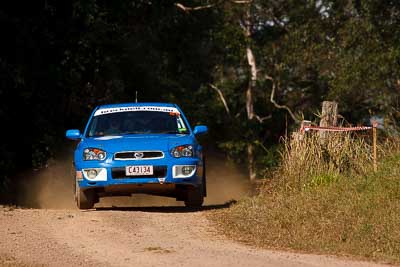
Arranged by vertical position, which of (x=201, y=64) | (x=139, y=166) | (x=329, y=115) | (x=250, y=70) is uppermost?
(x=201, y=64)

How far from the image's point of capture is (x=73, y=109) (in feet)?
86.7

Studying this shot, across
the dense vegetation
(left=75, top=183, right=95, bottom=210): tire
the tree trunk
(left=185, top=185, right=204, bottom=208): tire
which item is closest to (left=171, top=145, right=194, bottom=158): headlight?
(left=185, top=185, right=204, bottom=208): tire

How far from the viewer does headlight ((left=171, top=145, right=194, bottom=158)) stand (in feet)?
50.0

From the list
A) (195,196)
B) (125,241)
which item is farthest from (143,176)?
(125,241)

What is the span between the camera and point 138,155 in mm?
15125

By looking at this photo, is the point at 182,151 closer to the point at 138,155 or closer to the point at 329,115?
the point at 138,155

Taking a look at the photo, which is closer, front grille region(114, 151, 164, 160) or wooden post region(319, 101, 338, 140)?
front grille region(114, 151, 164, 160)

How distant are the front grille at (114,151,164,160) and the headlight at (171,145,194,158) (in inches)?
7.5

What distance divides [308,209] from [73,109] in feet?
46.3

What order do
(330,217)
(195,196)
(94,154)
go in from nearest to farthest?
(330,217)
(94,154)
(195,196)

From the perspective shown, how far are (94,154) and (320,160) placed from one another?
10.9 feet

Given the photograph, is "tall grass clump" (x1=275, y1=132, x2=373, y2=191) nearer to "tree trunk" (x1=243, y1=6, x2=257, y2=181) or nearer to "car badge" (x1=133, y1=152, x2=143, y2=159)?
"car badge" (x1=133, y1=152, x2=143, y2=159)

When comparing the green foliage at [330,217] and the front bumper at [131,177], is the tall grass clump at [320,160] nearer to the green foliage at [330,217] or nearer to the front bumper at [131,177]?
the green foliage at [330,217]

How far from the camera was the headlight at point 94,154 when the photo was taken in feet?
49.9
